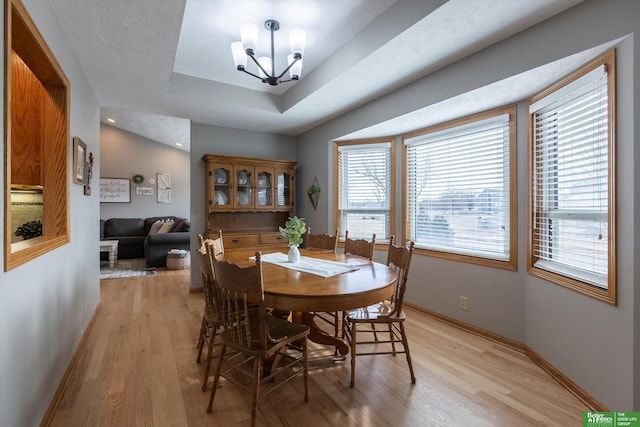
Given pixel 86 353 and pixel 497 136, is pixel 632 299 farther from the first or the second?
pixel 86 353

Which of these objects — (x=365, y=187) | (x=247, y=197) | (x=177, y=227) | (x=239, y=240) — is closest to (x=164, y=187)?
(x=177, y=227)

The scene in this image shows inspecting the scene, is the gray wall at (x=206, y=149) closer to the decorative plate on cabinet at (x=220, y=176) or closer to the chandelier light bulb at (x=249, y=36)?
the decorative plate on cabinet at (x=220, y=176)

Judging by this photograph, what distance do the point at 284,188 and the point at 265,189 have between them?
0.30 meters

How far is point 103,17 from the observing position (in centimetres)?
189

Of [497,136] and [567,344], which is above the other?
[497,136]

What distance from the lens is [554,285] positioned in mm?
2180

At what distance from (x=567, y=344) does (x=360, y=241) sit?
1631 mm

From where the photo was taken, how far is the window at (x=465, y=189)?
8.91 ft

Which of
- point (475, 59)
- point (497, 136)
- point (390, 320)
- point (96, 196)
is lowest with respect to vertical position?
point (390, 320)

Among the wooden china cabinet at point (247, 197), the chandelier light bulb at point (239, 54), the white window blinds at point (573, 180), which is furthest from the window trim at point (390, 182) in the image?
the chandelier light bulb at point (239, 54)

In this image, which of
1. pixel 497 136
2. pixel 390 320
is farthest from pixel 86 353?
pixel 497 136

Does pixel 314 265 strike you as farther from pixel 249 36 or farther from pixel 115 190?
pixel 115 190

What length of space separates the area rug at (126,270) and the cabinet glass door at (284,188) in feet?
8.97

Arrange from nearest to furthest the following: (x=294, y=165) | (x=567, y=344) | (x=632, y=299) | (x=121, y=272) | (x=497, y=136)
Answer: (x=632, y=299) → (x=567, y=344) → (x=497, y=136) → (x=294, y=165) → (x=121, y=272)
